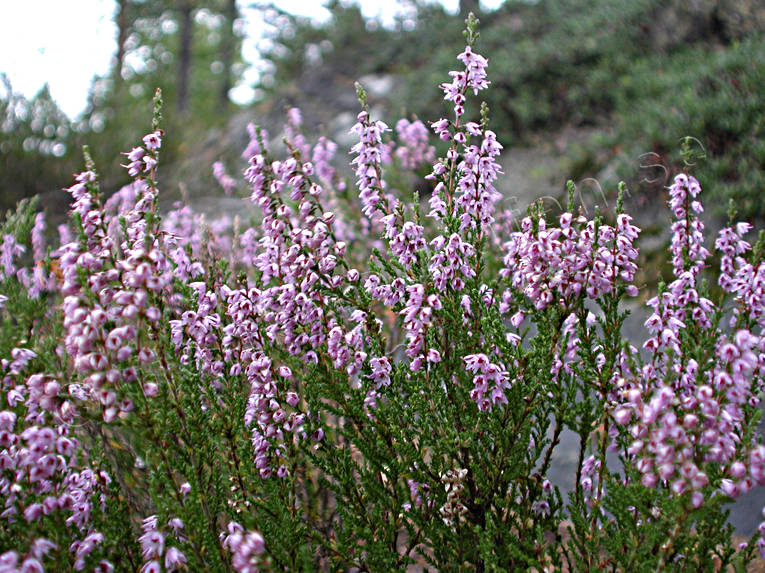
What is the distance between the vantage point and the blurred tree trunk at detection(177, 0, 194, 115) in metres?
19.7

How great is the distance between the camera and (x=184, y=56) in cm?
2008

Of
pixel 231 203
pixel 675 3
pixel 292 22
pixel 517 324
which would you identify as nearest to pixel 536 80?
pixel 675 3

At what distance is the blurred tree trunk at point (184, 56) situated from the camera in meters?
19.7

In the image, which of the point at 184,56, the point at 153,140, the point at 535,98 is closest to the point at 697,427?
the point at 153,140

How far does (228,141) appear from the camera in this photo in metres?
13.5

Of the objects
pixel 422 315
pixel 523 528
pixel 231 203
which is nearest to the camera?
pixel 422 315

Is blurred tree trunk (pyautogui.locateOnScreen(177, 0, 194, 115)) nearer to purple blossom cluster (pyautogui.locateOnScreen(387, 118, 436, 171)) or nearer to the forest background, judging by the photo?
the forest background

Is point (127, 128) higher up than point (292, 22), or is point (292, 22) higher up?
point (292, 22)

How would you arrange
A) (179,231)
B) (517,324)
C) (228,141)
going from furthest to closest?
(228,141) → (179,231) → (517,324)

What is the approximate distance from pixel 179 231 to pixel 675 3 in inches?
305

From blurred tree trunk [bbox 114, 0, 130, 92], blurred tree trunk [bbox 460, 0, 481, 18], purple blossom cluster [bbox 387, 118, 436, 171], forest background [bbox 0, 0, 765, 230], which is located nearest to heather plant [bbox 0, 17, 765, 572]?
forest background [bbox 0, 0, 765, 230]

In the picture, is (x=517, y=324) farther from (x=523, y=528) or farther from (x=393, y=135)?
(x=393, y=135)

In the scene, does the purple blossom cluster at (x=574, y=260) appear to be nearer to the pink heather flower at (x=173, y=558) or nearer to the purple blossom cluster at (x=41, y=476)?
the pink heather flower at (x=173, y=558)

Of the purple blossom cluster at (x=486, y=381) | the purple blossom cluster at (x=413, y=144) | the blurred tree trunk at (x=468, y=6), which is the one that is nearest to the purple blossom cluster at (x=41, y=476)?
the purple blossom cluster at (x=486, y=381)
